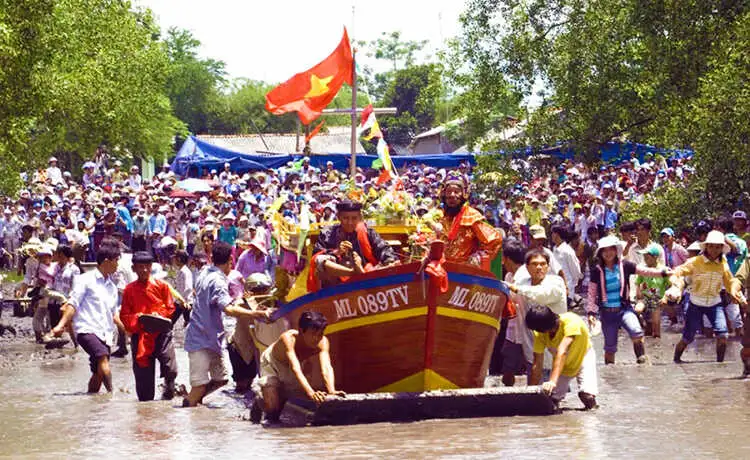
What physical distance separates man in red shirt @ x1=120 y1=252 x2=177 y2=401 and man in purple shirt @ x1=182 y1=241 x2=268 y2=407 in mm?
633

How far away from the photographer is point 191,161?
5388cm

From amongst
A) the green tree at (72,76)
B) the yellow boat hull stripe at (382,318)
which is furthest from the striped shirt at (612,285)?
the green tree at (72,76)

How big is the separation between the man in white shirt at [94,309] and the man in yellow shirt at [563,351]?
15.1 feet

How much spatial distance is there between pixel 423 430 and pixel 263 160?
40.2 m

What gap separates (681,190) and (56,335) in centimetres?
1330

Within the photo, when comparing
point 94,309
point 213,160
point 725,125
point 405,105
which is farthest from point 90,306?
point 405,105

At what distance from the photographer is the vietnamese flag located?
79.3 feet

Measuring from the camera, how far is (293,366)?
40.8 feet

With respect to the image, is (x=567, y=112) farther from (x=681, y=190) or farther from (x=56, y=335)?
(x=56, y=335)

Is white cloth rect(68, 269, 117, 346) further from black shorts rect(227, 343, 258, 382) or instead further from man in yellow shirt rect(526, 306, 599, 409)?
man in yellow shirt rect(526, 306, 599, 409)

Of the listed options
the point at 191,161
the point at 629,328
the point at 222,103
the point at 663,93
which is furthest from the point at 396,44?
the point at 629,328

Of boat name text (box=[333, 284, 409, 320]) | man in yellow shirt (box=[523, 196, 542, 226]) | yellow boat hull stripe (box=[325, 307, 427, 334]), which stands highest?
man in yellow shirt (box=[523, 196, 542, 226])

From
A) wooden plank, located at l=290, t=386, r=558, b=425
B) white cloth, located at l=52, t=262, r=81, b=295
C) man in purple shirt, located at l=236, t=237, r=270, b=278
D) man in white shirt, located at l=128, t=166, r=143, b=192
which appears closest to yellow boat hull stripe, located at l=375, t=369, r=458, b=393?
wooden plank, located at l=290, t=386, r=558, b=425

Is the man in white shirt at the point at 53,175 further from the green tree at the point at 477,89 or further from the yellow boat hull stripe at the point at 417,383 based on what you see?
the yellow boat hull stripe at the point at 417,383
